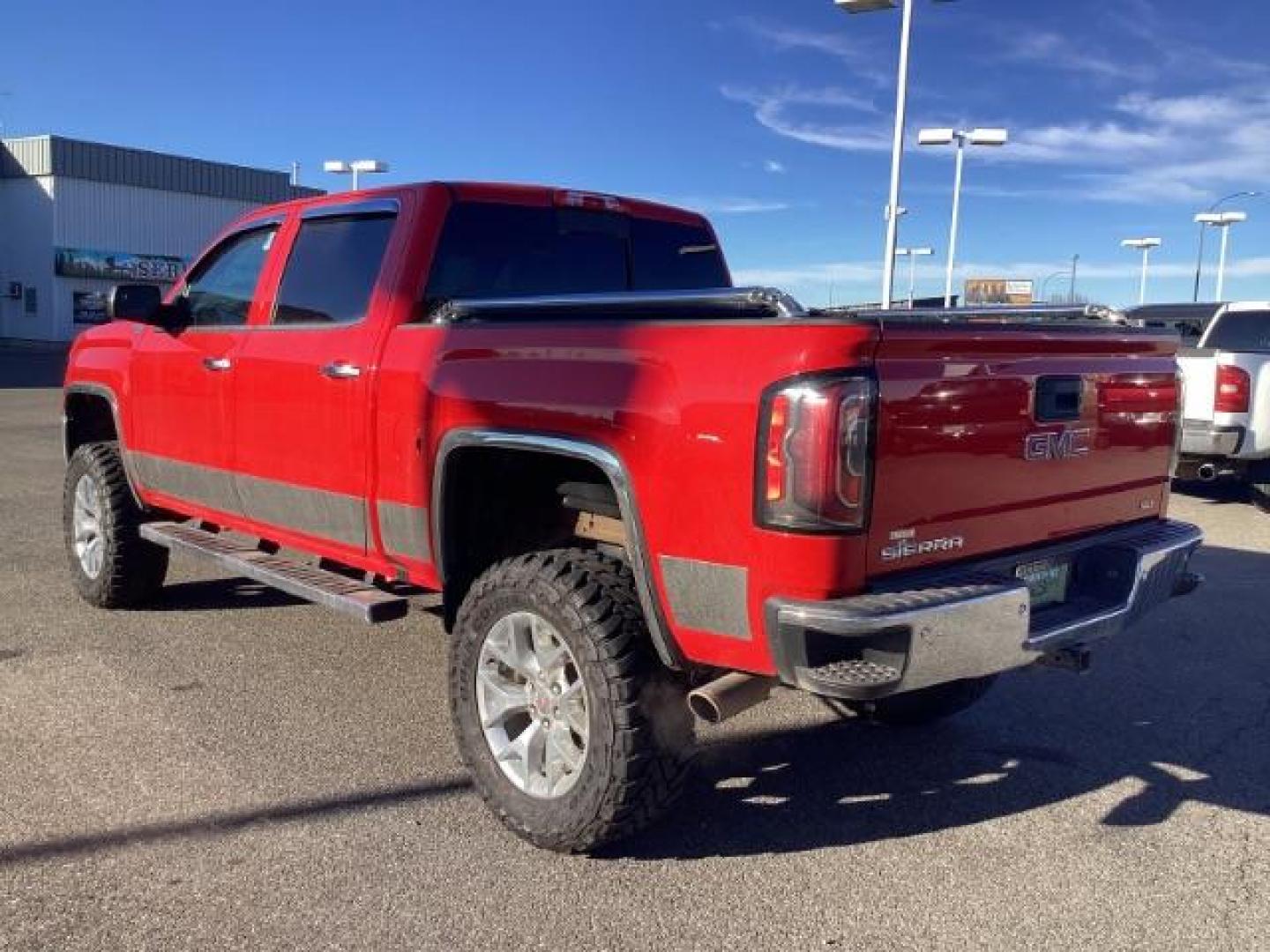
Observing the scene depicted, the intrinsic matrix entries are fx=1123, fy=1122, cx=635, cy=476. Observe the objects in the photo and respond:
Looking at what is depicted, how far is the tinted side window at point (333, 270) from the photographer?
170 inches

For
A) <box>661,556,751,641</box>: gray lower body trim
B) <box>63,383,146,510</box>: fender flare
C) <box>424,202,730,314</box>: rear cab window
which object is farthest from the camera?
<box>63,383,146,510</box>: fender flare

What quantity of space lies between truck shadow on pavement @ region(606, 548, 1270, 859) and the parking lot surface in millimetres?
14

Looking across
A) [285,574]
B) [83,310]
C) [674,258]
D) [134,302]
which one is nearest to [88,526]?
[134,302]

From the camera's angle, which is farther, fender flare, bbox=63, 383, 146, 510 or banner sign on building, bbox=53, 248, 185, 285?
banner sign on building, bbox=53, 248, 185, 285

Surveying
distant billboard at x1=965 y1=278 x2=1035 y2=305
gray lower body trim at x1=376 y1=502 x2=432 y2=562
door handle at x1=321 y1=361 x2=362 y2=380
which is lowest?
gray lower body trim at x1=376 y1=502 x2=432 y2=562

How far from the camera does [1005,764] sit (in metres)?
4.20

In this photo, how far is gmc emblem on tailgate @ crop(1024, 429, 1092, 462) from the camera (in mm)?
3322

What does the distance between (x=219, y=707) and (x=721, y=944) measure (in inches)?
98.6

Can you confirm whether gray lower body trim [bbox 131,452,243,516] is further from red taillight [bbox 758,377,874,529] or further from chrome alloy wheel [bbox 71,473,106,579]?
red taillight [bbox 758,377,874,529]

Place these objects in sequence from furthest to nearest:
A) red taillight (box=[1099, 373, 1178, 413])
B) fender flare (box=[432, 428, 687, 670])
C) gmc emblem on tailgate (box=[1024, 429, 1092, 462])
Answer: red taillight (box=[1099, 373, 1178, 413]) → gmc emblem on tailgate (box=[1024, 429, 1092, 462]) → fender flare (box=[432, 428, 687, 670])

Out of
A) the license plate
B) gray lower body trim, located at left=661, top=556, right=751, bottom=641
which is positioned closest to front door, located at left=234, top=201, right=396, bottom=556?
gray lower body trim, located at left=661, top=556, right=751, bottom=641

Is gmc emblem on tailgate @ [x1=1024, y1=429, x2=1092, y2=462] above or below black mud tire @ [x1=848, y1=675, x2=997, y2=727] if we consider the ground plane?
above

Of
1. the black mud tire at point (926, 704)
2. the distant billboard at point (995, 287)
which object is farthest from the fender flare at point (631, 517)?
the distant billboard at point (995, 287)

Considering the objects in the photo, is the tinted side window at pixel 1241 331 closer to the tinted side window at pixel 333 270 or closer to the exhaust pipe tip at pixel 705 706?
the tinted side window at pixel 333 270
